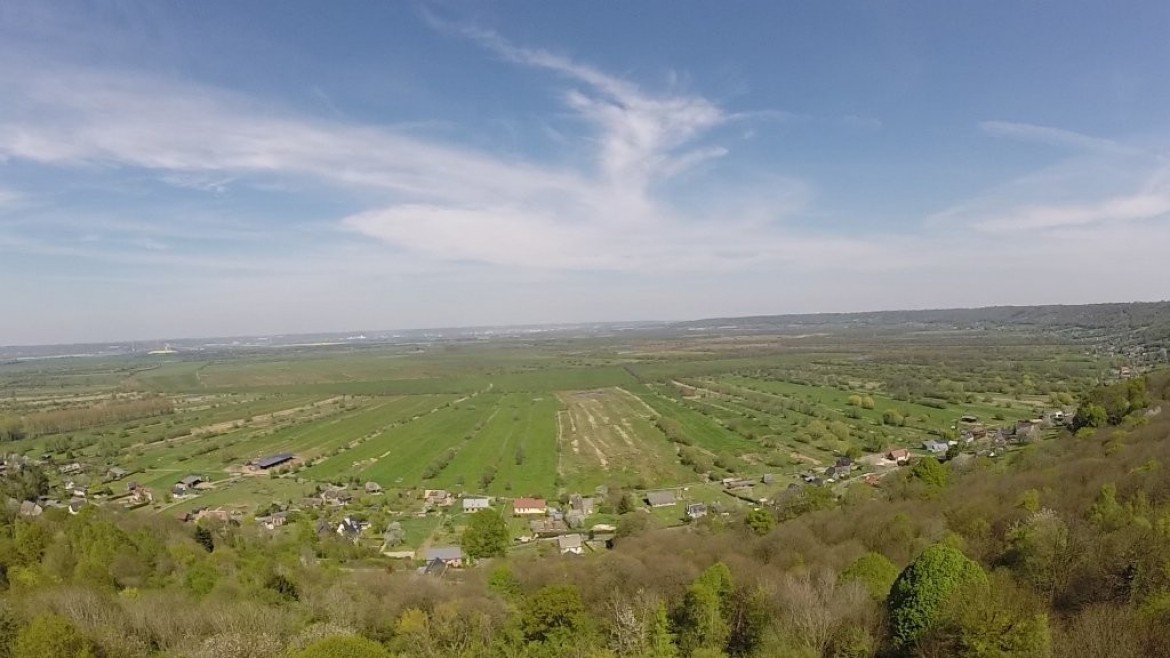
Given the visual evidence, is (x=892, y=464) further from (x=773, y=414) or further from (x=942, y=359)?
(x=942, y=359)

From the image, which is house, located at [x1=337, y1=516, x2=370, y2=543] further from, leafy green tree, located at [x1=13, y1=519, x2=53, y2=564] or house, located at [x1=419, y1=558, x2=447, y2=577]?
leafy green tree, located at [x1=13, y1=519, x2=53, y2=564]

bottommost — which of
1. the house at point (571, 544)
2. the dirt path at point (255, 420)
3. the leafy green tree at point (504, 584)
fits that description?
the house at point (571, 544)

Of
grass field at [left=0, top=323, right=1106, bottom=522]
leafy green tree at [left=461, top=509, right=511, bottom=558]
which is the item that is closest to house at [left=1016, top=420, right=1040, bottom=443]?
grass field at [left=0, top=323, right=1106, bottom=522]

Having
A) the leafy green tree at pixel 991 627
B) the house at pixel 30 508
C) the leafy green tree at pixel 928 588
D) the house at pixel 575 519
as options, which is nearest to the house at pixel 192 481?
the house at pixel 30 508

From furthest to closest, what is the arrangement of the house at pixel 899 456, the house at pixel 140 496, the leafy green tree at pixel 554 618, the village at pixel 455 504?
the house at pixel 899 456 < the house at pixel 140 496 < the village at pixel 455 504 < the leafy green tree at pixel 554 618

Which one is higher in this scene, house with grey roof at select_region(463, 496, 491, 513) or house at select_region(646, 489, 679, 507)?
house with grey roof at select_region(463, 496, 491, 513)

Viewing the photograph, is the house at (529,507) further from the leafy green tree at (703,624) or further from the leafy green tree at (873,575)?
the leafy green tree at (873,575)
